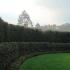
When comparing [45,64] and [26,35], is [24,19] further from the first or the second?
[45,64]

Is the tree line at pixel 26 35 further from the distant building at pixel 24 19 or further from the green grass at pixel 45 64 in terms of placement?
the distant building at pixel 24 19

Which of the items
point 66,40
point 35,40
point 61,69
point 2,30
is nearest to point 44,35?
point 35,40

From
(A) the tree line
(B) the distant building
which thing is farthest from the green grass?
(B) the distant building

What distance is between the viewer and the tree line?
57.2 ft

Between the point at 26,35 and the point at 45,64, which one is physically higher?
the point at 26,35

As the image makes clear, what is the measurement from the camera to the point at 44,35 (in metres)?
23.0

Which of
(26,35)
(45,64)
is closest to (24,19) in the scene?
(26,35)

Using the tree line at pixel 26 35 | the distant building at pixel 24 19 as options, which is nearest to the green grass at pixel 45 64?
the tree line at pixel 26 35

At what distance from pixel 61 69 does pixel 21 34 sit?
37.9ft

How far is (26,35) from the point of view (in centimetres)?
2097

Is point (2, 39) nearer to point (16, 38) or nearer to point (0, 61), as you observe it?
point (16, 38)

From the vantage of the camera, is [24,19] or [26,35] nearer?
[26,35]

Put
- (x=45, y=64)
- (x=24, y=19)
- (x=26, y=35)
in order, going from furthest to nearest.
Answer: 1. (x=24, y=19)
2. (x=26, y=35)
3. (x=45, y=64)

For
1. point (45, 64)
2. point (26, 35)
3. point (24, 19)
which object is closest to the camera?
point (45, 64)
